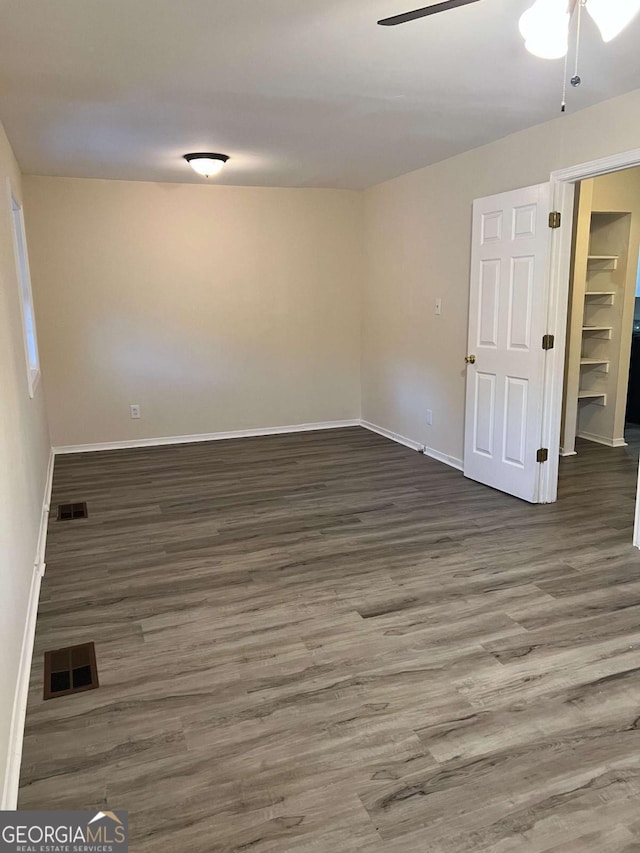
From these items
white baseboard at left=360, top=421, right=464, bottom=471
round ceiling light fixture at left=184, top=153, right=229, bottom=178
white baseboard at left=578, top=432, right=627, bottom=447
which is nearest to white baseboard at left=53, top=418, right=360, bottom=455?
white baseboard at left=360, top=421, right=464, bottom=471

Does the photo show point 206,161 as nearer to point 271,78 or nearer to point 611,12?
point 271,78

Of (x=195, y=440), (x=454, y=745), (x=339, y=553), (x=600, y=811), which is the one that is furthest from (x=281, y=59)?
(x=195, y=440)

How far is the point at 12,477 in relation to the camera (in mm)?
2500

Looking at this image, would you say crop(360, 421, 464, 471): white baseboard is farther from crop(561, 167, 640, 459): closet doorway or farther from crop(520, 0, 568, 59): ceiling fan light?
crop(520, 0, 568, 59): ceiling fan light

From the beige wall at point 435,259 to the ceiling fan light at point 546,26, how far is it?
5.08 ft

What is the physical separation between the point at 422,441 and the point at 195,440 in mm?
2231

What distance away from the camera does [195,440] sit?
20.1ft

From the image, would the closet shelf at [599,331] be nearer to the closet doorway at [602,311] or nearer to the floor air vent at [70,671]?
the closet doorway at [602,311]

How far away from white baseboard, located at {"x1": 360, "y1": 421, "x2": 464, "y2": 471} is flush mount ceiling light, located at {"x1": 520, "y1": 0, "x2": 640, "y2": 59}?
340 cm

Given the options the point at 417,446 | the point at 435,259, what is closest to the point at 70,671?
the point at 417,446

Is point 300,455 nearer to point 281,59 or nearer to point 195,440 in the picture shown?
point 195,440

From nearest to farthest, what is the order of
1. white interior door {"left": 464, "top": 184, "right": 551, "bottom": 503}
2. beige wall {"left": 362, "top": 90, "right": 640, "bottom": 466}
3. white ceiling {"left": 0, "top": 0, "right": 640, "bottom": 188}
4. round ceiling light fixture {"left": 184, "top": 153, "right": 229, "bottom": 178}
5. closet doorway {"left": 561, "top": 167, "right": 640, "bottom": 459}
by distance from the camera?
1. white ceiling {"left": 0, "top": 0, "right": 640, "bottom": 188}
2. beige wall {"left": 362, "top": 90, "right": 640, "bottom": 466}
3. white interior door {"left": 464, "top": 184, "right": 551, "bottom": 503}
4. round ceiling light fixture {"left": 184, "top": 153, "right": 229, "bottom": 178}
5. closet doorway {"left": 561, "top": 167, "right": 640, "bottom": 459}

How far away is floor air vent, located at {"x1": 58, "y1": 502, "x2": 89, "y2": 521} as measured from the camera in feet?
13.2

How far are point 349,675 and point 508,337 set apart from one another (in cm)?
270
